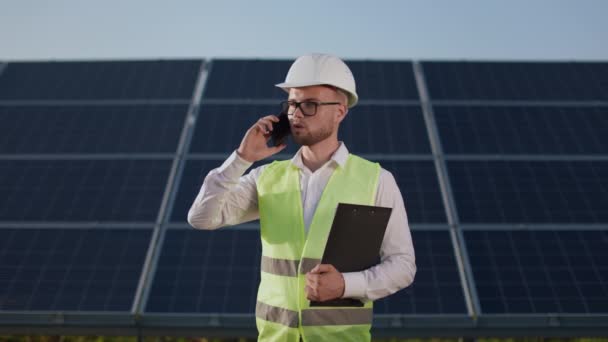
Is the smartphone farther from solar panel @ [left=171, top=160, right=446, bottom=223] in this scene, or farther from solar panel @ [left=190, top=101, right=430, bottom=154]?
solar panel @ [left=190, top=101, right=430, bottom=154]

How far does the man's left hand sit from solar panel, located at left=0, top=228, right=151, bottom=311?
4776 millimetres

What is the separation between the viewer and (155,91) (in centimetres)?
1123

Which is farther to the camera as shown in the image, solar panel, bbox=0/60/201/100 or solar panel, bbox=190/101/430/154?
solar panel, bbox=0/60/201/100

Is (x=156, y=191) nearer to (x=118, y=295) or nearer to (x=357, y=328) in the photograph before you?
(x=118, y=295)

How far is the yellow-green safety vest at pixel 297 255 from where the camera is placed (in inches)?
138

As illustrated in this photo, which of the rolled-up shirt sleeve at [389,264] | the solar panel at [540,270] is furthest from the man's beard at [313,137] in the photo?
the solar panel at [540,270]

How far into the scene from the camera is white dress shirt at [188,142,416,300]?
3.48 m

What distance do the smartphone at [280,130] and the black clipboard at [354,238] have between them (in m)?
0.55

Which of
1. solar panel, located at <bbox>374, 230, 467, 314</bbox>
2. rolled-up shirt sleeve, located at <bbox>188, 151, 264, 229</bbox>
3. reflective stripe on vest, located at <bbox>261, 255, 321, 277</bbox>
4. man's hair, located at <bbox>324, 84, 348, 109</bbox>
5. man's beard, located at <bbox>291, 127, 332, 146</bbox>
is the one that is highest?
solar panel, located at <bbox>374, 230, 467, 314</bbox>

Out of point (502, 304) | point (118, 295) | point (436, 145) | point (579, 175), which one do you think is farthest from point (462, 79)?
point (118, 295)

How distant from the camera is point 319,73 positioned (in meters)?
3.65

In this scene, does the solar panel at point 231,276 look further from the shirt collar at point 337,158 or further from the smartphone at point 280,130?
the smartphone at point 280,130

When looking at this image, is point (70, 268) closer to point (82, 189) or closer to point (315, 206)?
point (82, 189)

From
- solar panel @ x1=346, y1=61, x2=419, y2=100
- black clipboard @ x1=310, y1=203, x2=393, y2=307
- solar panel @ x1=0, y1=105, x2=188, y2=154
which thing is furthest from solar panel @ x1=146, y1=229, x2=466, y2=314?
black clipboard @ x1=310, y1=203, x2=393, y2=307
